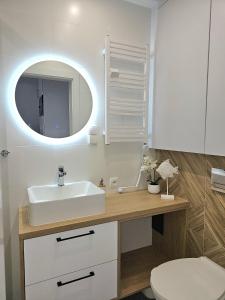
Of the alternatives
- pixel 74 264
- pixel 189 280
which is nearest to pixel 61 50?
pixel 74 264

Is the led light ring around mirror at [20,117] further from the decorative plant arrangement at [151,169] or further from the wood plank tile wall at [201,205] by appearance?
the wood plank tile wall at [201,205]

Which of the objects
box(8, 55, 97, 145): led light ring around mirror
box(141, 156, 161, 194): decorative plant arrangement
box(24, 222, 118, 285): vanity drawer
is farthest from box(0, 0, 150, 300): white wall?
box(24, 222, 118, 285): vanity drawer

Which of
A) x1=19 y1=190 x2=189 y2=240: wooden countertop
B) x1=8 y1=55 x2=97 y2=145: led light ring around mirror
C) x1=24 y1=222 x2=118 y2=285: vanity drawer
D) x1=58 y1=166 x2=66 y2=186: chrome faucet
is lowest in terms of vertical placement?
x1=24 y1=222 x2=118 y2=285: vanity drawer

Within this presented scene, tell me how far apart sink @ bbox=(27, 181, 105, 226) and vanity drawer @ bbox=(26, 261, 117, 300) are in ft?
1.18

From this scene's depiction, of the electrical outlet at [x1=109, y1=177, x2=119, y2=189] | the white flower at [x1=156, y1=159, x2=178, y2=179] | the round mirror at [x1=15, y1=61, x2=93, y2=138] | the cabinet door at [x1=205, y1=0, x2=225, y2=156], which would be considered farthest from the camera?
the electrical outlet at [x1=109, y1=177, x2=119, y2=189]

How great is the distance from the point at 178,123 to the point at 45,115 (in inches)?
41.4

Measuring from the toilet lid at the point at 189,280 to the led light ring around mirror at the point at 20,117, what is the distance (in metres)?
1.15

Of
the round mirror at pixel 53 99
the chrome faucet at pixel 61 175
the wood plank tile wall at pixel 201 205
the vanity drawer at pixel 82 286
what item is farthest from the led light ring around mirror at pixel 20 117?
the vanity drawer at pixel 82 286

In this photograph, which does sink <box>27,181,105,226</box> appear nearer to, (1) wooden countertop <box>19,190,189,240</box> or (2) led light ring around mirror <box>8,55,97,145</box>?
(1) wooden countertop <box>19,190,189,240</box>

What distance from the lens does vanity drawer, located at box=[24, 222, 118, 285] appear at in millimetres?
1186

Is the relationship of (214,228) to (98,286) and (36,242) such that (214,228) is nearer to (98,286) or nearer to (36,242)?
(98,286)

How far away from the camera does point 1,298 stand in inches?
46.2

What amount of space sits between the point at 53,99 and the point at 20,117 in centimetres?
29

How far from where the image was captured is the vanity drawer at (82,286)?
1228mm
